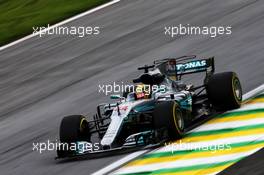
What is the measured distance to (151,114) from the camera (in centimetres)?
1273

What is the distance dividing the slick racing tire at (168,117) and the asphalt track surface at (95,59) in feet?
2.82

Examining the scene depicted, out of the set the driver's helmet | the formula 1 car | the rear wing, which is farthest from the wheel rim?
the driver's helmet

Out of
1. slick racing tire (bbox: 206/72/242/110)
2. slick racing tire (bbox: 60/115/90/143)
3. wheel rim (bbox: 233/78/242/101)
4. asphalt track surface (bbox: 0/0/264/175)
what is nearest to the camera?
slick racing tire (bbox: 60/115/90/143)

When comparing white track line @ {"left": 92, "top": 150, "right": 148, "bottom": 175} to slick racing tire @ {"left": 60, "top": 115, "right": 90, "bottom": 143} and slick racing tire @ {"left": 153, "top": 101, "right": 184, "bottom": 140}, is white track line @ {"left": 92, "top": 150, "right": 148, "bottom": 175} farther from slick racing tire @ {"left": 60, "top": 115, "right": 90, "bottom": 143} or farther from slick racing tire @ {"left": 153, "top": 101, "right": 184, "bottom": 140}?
slick racing tire @ {"left": 60, "top": 115, "right": 90, "bottom": 143}

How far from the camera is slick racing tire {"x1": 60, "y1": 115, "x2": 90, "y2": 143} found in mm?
12766

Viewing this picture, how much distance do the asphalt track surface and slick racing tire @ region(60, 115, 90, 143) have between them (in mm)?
372

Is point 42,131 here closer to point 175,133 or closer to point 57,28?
point 175,133

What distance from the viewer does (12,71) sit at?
20.5 meters

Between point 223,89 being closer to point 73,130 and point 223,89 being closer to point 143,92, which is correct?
point 143,92

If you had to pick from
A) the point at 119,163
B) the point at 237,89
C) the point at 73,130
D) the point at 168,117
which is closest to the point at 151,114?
the point at 168,117

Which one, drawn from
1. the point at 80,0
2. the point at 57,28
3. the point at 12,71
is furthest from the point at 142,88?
the point at 80,0

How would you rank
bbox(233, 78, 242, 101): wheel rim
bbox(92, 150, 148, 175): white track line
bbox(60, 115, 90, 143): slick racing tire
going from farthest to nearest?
bbox(233, 78, 242, 101): wheel rim
bbox(60, 115, 90, 143): slick racing tire
bbox(92, 150, 148, 175): white track line

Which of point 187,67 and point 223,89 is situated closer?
point 223,89

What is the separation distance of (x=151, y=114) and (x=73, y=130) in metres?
1.17
